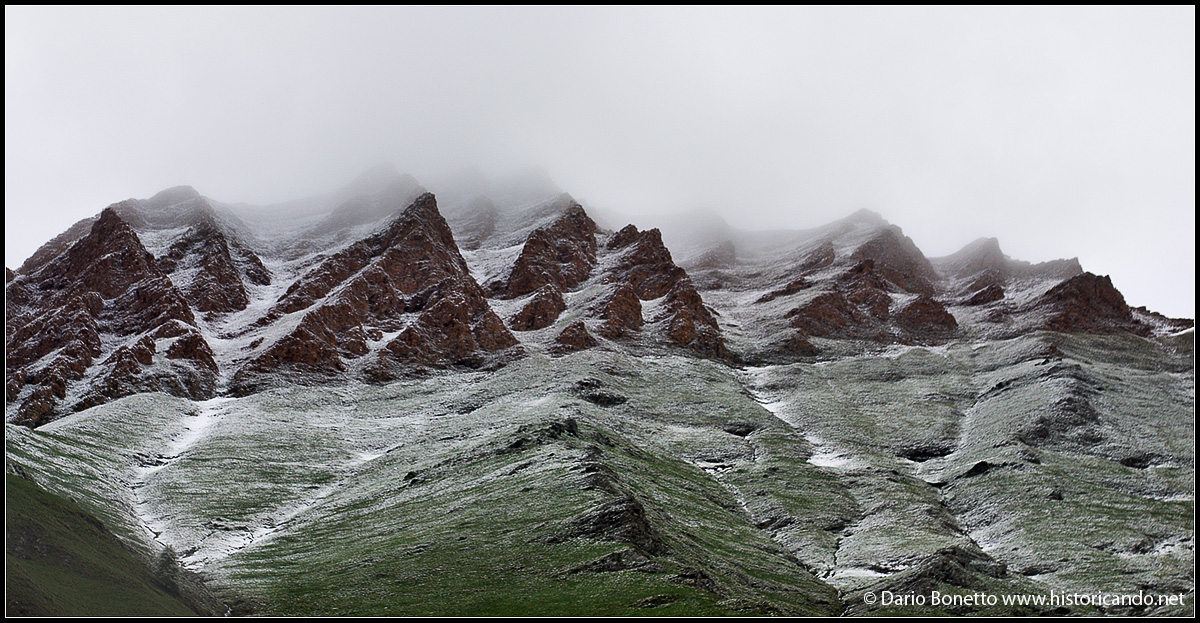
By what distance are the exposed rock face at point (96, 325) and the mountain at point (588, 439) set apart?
660 millimetres

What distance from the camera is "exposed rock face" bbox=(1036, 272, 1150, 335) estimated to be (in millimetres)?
181500

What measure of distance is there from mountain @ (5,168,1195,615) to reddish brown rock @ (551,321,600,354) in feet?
2.67

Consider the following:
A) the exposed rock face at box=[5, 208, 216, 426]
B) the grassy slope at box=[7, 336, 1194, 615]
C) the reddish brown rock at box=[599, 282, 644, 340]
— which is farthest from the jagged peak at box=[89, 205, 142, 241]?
the reddish brown rock at box=[599, 282, 644, 340]

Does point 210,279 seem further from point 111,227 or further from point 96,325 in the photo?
point 96,325

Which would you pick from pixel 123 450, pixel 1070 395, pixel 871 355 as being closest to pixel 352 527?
pixel 123 450

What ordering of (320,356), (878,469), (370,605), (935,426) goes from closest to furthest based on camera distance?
(370,605)
(878,469)
(935,426)
(320,356)

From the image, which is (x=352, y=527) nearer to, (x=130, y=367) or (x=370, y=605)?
(x=370, y=605)

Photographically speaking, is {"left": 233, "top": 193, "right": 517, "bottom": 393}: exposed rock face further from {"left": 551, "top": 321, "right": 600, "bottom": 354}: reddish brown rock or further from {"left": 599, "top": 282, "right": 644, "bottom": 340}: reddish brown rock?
{"left": 599, "top": 282, "right": 644, "bottom": 340}: reddish brown rock

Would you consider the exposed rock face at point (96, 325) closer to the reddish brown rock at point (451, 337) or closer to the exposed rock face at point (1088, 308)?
the reddish brown rock at point (451, 337)

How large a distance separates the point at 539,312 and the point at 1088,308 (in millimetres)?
123266

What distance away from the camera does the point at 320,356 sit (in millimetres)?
151500

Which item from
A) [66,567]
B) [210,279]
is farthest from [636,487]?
[210,279]

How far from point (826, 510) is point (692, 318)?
3472 inches

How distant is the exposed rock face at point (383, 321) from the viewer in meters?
150
